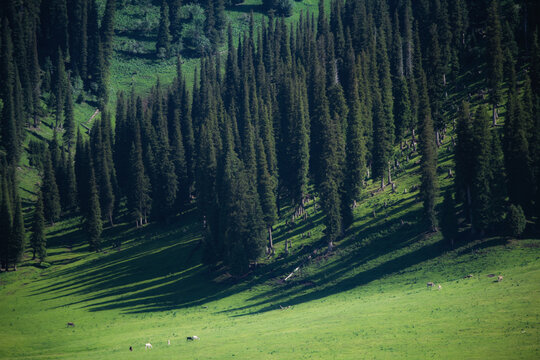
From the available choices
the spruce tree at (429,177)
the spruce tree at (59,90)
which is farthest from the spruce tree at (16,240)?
the spruce tree at (429,177)

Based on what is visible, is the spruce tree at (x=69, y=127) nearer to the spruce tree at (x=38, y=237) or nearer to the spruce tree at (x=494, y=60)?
the spruce tree at (x=38, y=237)

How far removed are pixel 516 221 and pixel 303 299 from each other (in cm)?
2635

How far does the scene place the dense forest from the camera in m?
71.4

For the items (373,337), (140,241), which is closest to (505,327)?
(373,337)

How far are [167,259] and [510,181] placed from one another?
2233 inches

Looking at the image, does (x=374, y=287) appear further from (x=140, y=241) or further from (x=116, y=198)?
(x=116, y=198)

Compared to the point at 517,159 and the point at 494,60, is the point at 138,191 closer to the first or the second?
the point at 494,60

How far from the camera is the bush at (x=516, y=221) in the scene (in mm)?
62844

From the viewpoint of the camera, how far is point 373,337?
45.8 meters

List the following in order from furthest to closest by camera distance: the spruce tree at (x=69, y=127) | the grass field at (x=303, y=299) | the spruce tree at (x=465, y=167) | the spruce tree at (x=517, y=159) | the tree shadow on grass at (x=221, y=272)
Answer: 1. the spruce tree at (x=69, y=127)
2. the tree shadow on grass at (x=221, y=272)
3. the spruce tree at (x=465, y=167)
4. the spruce tree at (x=517, y=159)
5. the grass field at (x=303, y=299)

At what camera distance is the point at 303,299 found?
225ft

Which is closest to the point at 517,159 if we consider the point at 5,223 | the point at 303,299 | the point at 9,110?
the point at 303,299

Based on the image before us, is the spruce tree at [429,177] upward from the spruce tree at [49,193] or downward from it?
upward

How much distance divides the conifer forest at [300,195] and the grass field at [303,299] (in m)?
0.35
